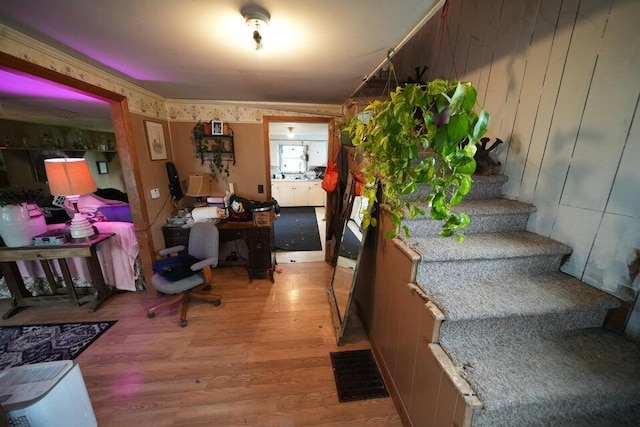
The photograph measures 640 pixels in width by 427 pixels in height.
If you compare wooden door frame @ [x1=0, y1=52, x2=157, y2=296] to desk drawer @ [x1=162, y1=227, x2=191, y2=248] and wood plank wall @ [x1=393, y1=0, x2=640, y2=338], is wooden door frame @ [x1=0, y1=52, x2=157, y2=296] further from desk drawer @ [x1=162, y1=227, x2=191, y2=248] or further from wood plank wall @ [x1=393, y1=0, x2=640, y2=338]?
wood plank wall @ [x1=393, y1=0, x2=640, y2=338]

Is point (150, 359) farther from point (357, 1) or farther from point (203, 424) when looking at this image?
point (357, 1)

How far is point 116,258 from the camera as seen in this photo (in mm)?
2447

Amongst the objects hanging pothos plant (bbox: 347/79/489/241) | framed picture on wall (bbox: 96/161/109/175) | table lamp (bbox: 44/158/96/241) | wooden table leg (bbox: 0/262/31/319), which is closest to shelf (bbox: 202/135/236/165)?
table lamp (bbox: 44/158/96/241)

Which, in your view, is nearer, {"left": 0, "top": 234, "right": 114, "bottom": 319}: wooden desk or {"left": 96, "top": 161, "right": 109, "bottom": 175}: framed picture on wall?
{"left": 0, "top": 234, "right": 114, "bottom": 319}: wooden desk

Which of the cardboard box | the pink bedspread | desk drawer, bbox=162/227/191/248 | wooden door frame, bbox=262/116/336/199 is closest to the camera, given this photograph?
the pink bedspread

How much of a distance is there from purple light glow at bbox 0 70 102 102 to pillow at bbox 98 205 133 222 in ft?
3.91

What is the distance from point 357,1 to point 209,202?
2.72 meters

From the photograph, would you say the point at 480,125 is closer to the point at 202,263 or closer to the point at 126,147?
the point at 202,263

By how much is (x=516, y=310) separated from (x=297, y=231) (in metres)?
3.98

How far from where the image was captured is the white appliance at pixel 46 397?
1009mm

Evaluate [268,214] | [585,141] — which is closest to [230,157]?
[268,214]

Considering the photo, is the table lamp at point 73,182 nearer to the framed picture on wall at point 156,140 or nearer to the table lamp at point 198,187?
the framed picture on wall at point 156,140

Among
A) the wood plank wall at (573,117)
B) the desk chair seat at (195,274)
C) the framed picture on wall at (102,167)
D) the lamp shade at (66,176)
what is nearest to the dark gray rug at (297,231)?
the desk chair seat at (195,274)

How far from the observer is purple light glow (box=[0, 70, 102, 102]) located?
6.18 ft
